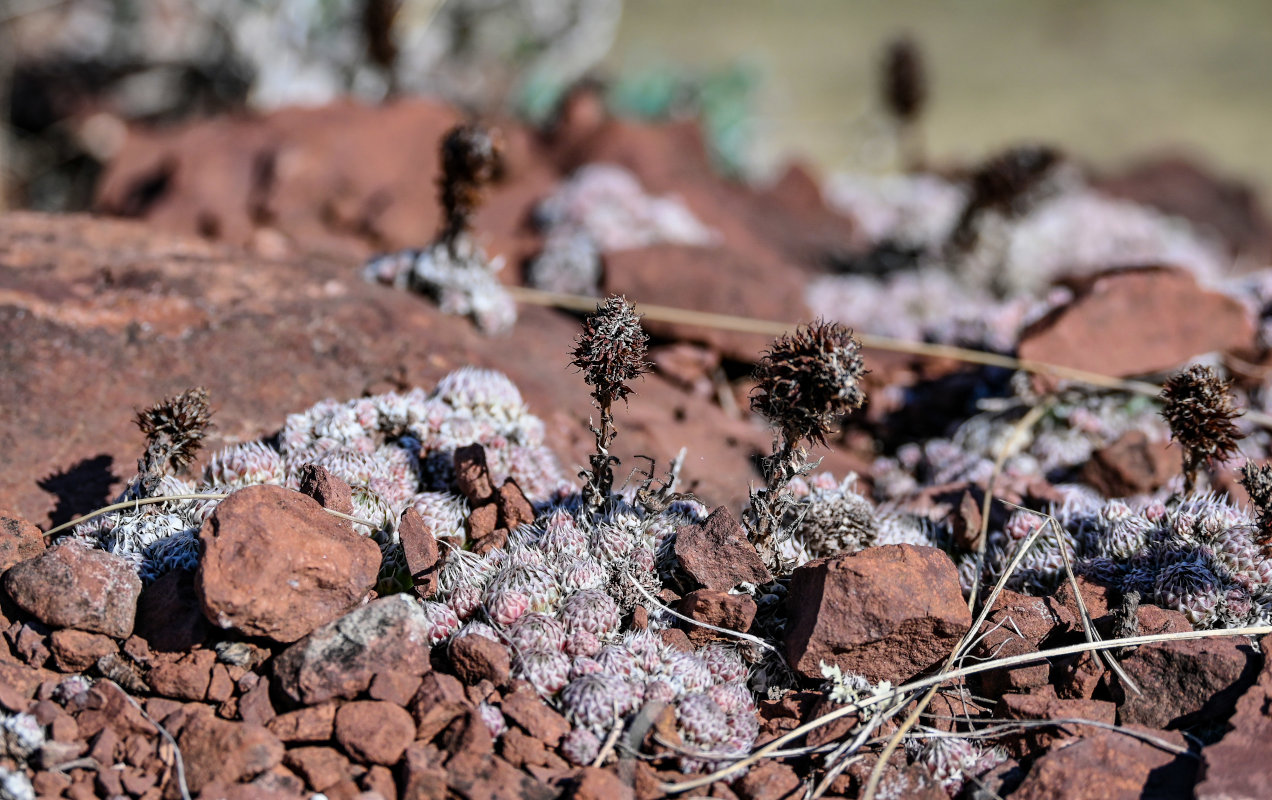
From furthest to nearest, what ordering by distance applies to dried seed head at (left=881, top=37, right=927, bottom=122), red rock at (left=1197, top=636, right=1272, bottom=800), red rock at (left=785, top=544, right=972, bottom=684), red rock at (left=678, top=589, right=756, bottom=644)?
dried seed head at (left=881, top=37, right=927, bottom=122) < red rock at (left=678, top=589, right=756, bottom=644) < red rock at (left=785, top=544, right=972, bottom=684) < red rock at (left=1197, top=636, right=1272, bottom=800)

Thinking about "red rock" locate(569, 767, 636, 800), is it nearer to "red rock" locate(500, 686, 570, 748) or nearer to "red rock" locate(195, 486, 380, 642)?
"red rock" locate(500, 686, 570, 748)

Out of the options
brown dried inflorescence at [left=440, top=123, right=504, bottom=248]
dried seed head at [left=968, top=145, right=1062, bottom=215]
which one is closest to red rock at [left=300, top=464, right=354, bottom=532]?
brown dried inflorescence at [left=440, top=123, right=504, bottom=248]

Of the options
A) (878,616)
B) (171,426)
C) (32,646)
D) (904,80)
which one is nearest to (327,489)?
(171,426)

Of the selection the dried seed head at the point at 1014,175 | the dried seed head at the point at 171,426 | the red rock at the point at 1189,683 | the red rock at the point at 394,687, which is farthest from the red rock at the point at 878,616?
the dried seed head at the point at 1014,175

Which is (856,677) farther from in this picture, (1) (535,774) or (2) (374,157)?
(2) (374,157)

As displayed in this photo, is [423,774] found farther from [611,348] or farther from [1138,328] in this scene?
[1138,328]

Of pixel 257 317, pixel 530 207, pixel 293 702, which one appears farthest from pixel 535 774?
pixel 530 207
